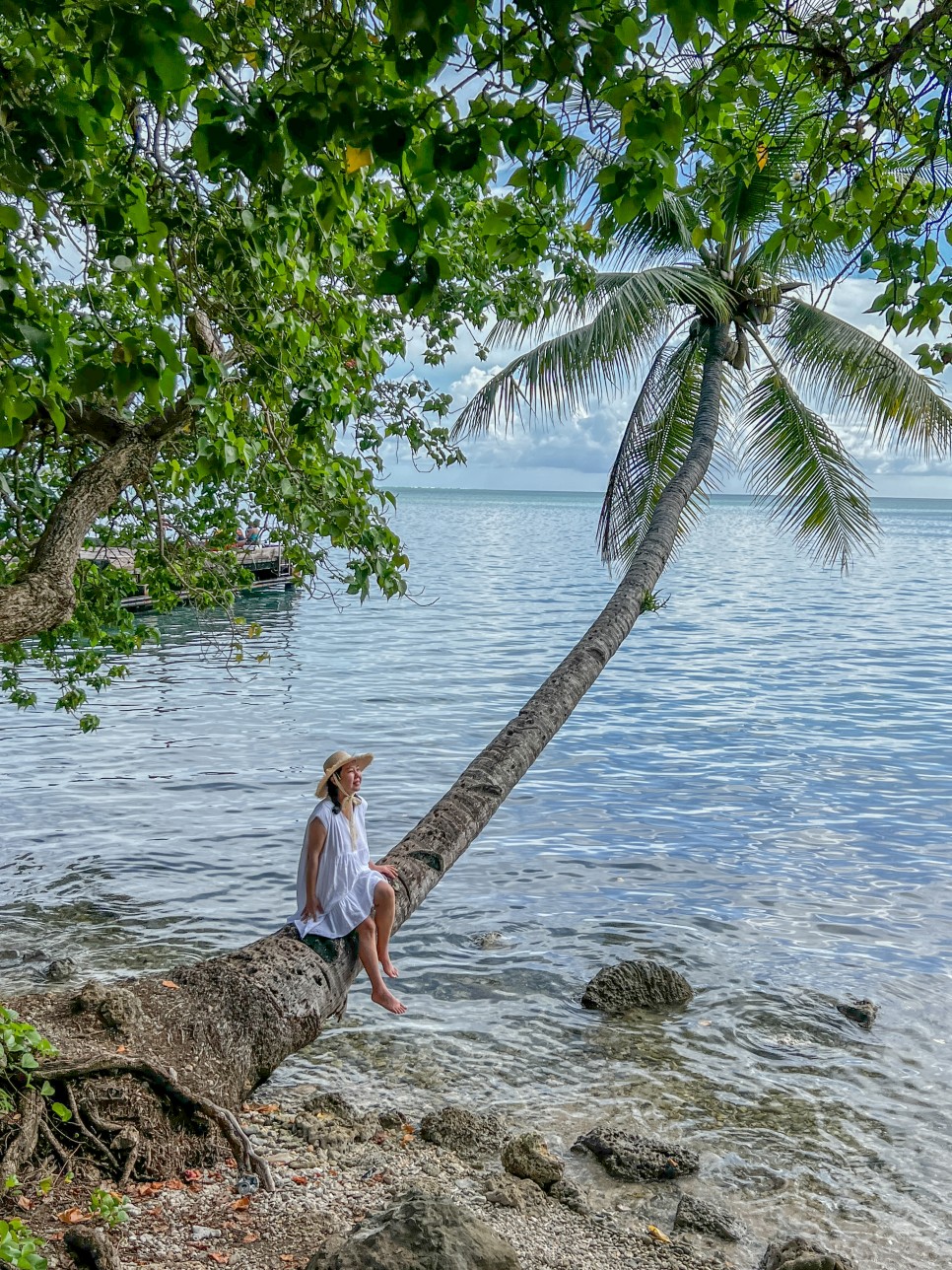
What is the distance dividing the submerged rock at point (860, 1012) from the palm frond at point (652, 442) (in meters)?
5.57

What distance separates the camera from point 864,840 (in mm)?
14438

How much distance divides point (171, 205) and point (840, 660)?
28.6 m

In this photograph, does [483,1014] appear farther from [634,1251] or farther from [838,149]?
[838,149]

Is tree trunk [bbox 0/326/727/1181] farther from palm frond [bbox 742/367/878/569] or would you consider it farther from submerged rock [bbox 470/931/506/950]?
palm frond [bbox 742/367/878/569]

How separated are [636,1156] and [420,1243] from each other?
104 inches

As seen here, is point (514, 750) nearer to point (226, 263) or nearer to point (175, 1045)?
point (175, 1045)

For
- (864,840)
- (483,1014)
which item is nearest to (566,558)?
(864,840)

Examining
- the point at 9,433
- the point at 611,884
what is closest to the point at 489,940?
the point at 611,884

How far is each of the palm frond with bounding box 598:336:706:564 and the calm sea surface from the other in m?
4.28

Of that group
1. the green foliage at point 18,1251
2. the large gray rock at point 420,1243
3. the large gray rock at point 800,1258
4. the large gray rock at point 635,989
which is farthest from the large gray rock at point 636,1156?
the green foliage at point 18,1251

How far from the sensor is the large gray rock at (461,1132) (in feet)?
21.6

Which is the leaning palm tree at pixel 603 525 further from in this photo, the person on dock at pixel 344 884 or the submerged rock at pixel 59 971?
the submerged rock at pixel 59 971

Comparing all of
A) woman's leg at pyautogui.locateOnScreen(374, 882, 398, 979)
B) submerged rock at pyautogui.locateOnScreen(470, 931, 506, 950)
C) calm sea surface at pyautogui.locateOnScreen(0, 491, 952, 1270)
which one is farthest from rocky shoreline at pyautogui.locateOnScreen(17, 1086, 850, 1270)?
submerged rock at pyautogui.locateOnScreen(470, 931, 506, 950)

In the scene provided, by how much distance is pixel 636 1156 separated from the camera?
6.59m
